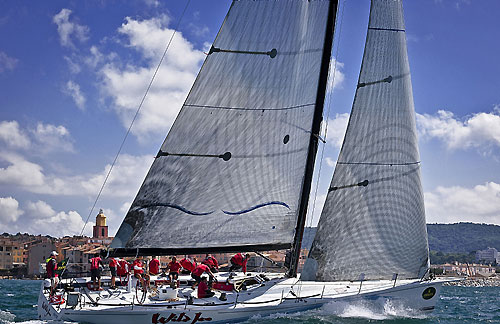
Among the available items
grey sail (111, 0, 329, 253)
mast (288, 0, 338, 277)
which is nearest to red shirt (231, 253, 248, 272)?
mast (288, 0, 338, 277)

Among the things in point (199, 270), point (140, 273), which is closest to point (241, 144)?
point (199, 270)

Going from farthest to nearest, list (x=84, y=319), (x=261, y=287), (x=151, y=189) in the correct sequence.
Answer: (x=261, y=287), (x=151, y=189), (x=84, y=319)

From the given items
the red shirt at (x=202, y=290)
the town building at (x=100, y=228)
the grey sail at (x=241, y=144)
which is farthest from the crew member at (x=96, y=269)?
the town building at (x=100, y=228)

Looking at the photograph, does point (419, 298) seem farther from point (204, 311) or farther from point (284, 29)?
point (284, 29)

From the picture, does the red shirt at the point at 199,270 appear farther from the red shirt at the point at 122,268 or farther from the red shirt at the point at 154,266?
the red shirt at the point at 122,268

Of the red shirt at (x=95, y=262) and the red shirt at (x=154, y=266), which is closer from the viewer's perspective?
the red shirt at (x=95, y=262)

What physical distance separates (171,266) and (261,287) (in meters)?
2.21

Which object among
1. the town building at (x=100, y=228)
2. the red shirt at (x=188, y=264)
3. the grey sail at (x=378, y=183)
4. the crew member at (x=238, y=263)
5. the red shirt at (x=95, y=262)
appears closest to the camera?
the red shirt at (x=95, y=262)

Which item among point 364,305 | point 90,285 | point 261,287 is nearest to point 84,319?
point 90,285

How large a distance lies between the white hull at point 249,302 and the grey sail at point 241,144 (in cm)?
119

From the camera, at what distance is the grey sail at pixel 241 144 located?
13.4 meters

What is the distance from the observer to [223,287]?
14117 millimetres

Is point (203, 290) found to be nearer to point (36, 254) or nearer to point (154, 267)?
point (154, 267)

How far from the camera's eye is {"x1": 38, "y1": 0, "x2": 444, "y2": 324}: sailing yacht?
13305 millimetres
